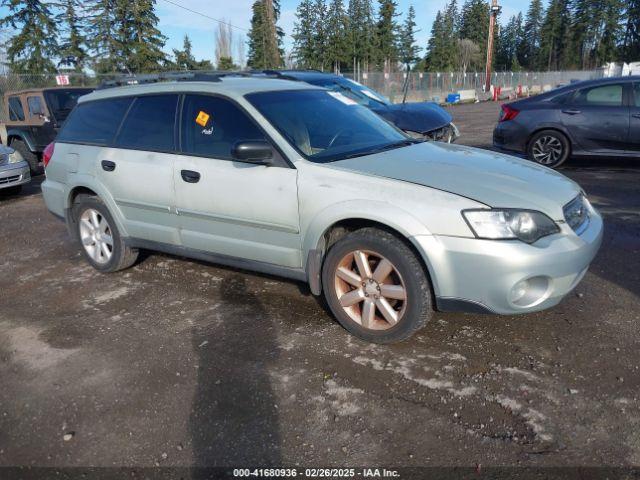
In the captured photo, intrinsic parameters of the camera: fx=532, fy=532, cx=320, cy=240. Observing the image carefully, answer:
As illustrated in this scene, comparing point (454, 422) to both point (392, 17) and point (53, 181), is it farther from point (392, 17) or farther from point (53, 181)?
point (392, 17)

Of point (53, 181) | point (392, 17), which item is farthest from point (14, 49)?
point (392, 17)

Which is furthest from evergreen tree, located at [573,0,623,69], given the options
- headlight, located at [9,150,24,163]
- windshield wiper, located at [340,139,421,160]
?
windshield wiper, located at [340,139,421,160]

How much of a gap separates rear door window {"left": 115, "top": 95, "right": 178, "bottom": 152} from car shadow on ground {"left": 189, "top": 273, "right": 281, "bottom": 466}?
1.45 m

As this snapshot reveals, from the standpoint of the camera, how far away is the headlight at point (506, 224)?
10.0ft

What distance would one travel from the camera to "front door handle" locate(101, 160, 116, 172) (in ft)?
15.4

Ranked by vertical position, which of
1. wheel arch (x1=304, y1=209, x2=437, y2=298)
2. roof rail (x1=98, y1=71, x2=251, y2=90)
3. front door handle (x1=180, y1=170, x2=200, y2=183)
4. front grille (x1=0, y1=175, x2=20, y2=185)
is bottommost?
front grille (x1=0, y1=175, x2=20, y2=185)

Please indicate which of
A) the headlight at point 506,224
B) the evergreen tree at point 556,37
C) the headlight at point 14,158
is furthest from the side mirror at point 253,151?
the evergreen tree at point 556,37

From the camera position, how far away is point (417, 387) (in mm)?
3010

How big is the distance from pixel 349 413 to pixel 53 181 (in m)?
4.13

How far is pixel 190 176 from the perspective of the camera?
4.12m

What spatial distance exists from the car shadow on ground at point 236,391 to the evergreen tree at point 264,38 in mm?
43947

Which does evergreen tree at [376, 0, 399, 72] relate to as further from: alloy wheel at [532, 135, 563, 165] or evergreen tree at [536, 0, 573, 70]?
alloy wheel at [532, 135, 563, 165]

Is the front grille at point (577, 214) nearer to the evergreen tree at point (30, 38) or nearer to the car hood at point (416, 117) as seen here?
the car hood at point (416, 117)

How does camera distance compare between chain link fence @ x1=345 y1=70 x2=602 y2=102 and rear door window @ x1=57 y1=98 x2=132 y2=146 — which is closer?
rear door window @ x1=57 y1=98 x2=132 y2=146
